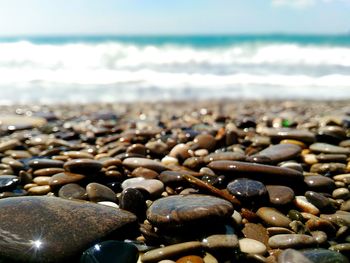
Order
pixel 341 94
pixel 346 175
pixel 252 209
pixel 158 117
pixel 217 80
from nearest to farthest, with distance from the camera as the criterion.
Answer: pixel 252 209, pixel 346 175, pixel 158 117, pixel 341 94, pixel 217 80

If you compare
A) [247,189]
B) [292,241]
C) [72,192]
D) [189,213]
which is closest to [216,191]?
[247,189]

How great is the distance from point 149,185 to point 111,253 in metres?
0.85

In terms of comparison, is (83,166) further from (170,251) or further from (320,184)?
(320,184)

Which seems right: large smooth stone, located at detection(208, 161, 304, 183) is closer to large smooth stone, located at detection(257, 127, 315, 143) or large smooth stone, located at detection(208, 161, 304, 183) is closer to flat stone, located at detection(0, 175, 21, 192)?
large smooth stone, located at detection(257, 127, 315, 143)

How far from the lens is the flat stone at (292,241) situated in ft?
7.08

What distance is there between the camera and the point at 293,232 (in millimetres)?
2348

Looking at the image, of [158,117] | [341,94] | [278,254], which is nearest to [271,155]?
[278,254]

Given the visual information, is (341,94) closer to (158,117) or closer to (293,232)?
(158,117)

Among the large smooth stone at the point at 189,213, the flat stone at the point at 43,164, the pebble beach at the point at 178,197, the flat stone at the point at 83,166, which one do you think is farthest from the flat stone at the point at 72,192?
the large smooth stone at the point at 189,213

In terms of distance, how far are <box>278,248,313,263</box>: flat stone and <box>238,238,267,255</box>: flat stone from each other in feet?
0.46

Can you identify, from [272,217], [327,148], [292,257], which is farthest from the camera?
[327,148]

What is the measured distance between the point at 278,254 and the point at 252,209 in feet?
1.66

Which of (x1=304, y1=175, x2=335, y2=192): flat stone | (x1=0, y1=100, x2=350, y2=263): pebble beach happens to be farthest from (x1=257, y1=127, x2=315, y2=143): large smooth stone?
(x1=304, y1=175, x2=335, y2=192): flat stone

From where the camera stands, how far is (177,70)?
15.6 meters
